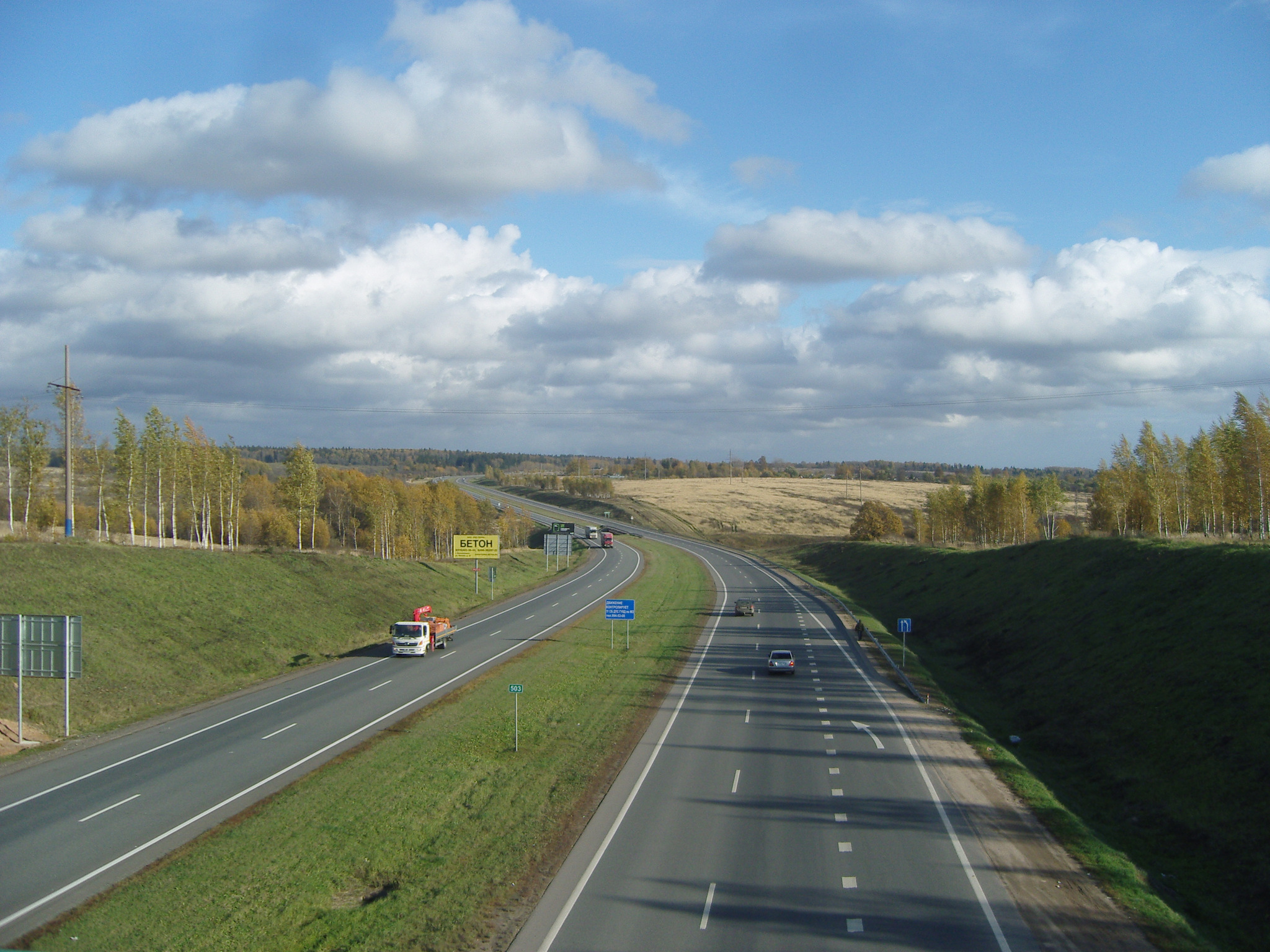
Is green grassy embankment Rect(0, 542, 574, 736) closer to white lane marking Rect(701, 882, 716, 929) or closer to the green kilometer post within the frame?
the green kilometer post

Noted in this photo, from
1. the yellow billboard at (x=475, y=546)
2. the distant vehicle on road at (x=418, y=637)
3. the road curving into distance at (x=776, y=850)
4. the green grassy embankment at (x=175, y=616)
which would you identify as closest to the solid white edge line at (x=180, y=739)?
the distant vehicle on road at (x=418, y=637)

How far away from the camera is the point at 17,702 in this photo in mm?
27172

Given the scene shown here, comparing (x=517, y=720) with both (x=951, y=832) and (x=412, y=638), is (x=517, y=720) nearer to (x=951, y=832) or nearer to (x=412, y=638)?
(x=951, y=832)

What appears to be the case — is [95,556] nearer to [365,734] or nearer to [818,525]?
[365,734]

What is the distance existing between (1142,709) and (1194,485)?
61.4 m

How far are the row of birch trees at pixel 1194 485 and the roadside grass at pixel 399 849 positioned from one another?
56.1 metres

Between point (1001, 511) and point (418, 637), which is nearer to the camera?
point (418, 637)

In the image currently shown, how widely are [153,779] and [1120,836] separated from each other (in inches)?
1031

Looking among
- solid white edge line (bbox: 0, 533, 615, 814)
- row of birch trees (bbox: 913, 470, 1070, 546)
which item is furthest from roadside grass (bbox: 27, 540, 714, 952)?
row of birch trees (bbox: 913, 470, 1070, 546)

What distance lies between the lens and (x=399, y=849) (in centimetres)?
1730

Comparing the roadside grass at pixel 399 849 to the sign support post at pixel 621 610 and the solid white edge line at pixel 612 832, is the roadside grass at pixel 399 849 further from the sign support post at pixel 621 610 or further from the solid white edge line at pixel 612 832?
the sign support post at pixel 621 610

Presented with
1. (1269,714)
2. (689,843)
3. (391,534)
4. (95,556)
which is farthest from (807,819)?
(391,534)

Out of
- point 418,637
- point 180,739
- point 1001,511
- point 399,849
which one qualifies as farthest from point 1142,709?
point 1001,511

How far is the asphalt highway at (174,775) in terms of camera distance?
1598cm
